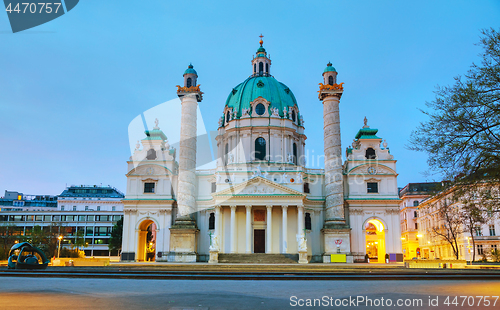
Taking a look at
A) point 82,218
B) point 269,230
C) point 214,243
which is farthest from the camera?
point 82,218

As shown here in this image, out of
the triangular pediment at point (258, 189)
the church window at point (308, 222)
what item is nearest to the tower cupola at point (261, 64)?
the triangular pediment at point (258, 189)

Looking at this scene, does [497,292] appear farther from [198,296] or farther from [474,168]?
[198,296]

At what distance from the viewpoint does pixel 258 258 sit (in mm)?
48312

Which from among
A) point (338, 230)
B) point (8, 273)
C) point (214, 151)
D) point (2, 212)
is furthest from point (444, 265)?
point (2, 212)

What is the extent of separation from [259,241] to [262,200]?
19.1 feet

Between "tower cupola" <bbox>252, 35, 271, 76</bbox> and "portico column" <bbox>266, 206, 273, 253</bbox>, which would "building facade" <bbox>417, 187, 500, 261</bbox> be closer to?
"portico column" <bbox>266, 206, 273, 253</bbox>

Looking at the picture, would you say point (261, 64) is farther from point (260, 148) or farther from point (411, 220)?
point (411, 220)

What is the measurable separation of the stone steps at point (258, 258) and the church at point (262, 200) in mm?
135

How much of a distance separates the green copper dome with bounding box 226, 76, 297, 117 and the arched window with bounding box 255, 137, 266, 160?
5.12 m

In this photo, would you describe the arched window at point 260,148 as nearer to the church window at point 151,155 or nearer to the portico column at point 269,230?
the portico column at point 269,230

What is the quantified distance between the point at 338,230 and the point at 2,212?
3097 inches

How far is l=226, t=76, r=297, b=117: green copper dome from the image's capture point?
6581cm

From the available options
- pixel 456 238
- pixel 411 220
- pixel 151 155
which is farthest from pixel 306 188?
pixel 411 220

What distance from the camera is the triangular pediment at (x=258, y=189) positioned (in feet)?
172
